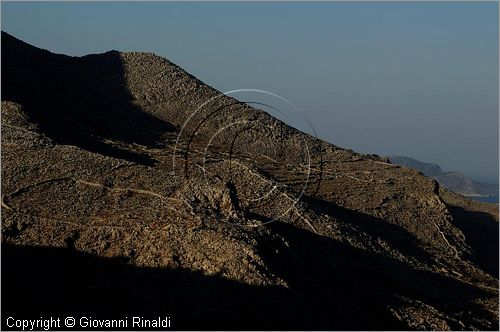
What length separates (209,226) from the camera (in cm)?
1498

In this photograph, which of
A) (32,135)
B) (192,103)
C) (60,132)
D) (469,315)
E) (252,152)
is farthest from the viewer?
(192,103)

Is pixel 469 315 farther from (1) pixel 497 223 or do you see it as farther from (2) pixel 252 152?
(1) pixel 497 223

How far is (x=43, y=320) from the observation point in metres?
11.9

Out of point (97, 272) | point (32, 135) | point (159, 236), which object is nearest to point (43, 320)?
point (97, 272)

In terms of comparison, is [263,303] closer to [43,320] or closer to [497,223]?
[43,320]

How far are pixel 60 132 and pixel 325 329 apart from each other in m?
11.0

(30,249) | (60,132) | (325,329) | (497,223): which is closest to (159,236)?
(30,249)

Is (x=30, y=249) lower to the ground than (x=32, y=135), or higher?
lower

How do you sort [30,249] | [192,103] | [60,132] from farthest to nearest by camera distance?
[192,103] < [60,132] < [30,249]

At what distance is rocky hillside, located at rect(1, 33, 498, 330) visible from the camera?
1328 centimetres

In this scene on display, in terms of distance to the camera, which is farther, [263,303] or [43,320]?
[263,303]

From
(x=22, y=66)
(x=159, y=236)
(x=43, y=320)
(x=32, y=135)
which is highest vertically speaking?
(x=22, y=66)

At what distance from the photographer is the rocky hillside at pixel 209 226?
1328 centimetres

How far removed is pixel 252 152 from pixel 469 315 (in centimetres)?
1147
